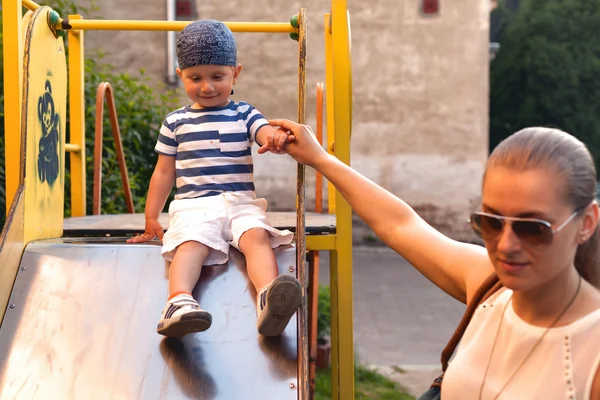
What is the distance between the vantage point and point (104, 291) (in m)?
2.95

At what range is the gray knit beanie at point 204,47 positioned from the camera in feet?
9.77

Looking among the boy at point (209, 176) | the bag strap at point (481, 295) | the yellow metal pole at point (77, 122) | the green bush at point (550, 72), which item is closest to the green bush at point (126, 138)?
the yellow metal pole at point (77, 122)

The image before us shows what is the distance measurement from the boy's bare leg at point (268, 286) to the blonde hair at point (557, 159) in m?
1.07

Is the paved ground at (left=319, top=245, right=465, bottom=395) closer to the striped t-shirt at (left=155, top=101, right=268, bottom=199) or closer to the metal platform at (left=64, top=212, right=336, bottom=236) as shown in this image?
the metal platform at (left=64, top=212, right=336, bottom=236)

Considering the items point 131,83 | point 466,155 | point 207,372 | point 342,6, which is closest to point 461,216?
point 466,155

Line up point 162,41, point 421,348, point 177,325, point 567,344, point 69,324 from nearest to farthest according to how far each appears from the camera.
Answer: point 567,344 < point 177,325 < point 69,324 < point 421,348 < point 162,41

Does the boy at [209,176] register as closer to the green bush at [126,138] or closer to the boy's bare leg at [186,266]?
the boy's bare leg at [186,266]

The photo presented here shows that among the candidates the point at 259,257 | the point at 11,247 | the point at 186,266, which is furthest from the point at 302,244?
the point at 11,247

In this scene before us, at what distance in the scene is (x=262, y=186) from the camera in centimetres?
1191

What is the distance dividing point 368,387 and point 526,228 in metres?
4.09

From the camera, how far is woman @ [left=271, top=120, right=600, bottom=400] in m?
1.47

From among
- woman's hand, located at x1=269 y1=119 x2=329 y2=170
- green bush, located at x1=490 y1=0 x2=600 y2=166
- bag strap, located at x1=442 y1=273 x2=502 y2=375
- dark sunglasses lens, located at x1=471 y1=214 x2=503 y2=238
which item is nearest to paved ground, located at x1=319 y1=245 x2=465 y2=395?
woman's hand, located at x1=269 y1=119 x2=329 y2=170

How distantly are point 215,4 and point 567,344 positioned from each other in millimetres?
11000

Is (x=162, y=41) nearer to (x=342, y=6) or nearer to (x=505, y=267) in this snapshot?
(x=342, y=6)
